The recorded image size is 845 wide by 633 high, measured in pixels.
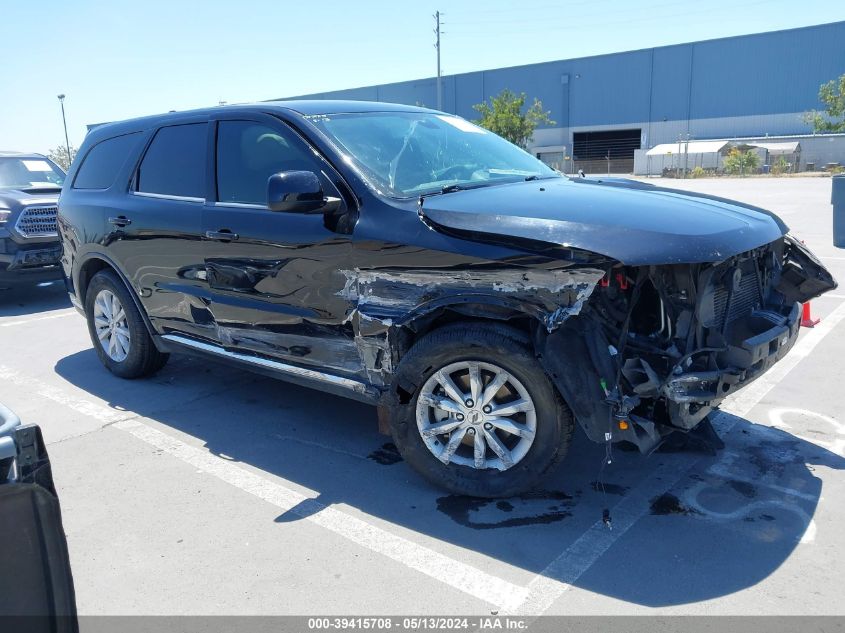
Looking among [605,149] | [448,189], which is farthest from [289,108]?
[605,149]

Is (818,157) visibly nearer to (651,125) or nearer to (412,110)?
(651,125)

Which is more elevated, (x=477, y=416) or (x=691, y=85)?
(x=691, y=85)

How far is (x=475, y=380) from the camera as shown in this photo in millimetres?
3363

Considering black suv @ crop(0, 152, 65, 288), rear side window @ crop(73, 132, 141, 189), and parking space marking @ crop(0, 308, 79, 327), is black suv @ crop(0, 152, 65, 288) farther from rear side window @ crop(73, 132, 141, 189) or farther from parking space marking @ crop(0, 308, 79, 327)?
rear side window @ crop(73, 132, 141, 189)

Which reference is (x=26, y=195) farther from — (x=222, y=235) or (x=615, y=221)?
(x=615, y=221)

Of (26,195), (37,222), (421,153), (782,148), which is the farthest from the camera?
(782,148)

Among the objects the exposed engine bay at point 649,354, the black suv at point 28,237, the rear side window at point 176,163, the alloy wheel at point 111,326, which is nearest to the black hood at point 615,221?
the exposed engine bay at point 649,354

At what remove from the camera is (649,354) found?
3125 millimetres

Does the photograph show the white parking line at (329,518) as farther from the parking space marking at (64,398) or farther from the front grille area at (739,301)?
the front grille area at (739,301)

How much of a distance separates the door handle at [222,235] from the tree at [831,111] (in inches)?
1934

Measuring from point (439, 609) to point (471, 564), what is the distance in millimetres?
331

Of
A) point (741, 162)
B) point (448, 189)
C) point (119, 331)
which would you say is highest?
point (448, 189)

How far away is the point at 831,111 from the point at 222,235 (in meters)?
51.2

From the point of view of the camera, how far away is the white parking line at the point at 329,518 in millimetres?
2846
